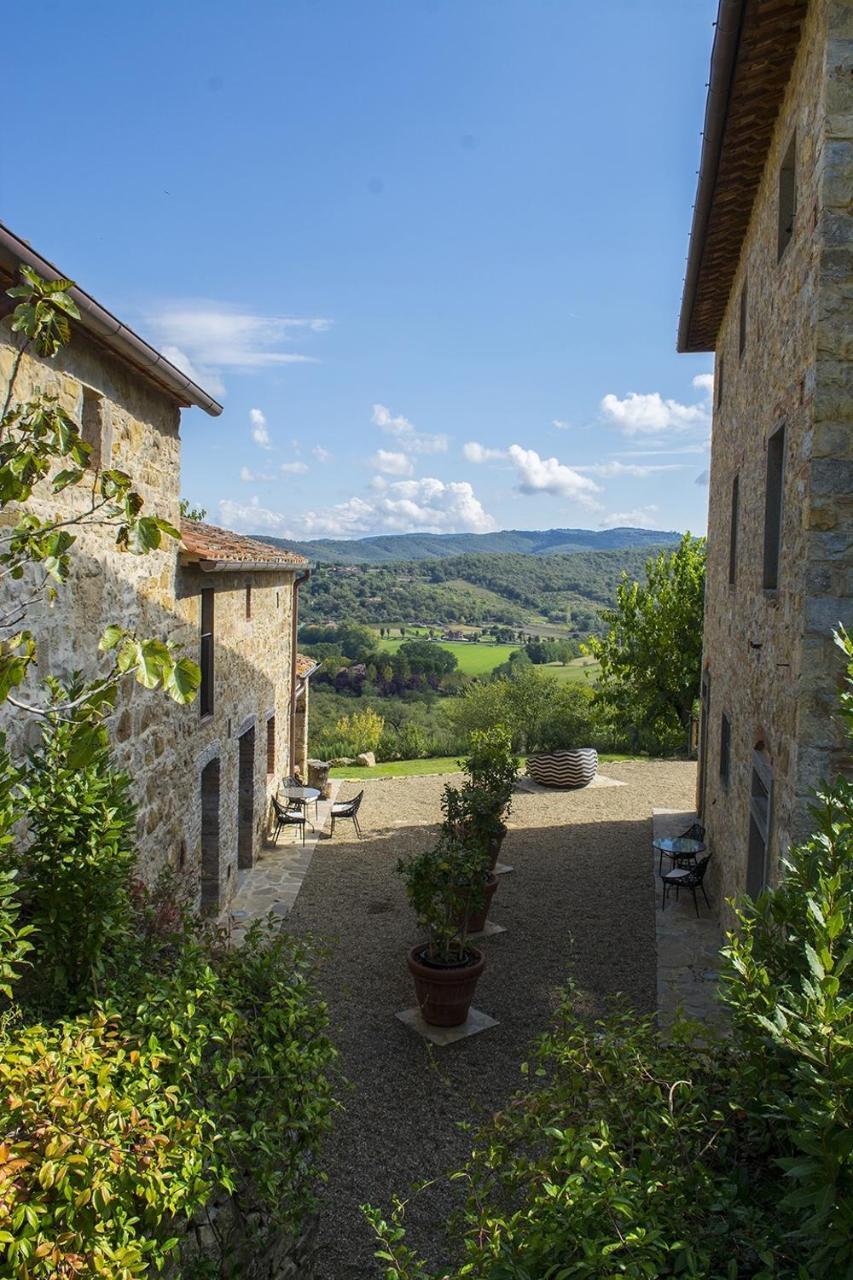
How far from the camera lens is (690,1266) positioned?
6.85ft

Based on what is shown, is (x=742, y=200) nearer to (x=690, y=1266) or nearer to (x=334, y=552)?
(x=690, y=1266)

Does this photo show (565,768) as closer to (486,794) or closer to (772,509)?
(486,794)

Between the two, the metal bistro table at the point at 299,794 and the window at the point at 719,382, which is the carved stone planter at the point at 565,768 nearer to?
the metal bistro table at the point at 299,794

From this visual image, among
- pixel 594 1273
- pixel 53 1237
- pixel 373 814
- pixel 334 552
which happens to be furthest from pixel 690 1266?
pixel 334 552

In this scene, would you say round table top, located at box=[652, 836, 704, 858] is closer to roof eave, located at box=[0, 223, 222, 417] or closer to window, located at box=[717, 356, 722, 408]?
window, located at box=[717, 356, 722, 408]

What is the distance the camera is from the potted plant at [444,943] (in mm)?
7520

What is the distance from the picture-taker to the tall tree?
17.7 metres

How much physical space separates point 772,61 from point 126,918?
249 inches

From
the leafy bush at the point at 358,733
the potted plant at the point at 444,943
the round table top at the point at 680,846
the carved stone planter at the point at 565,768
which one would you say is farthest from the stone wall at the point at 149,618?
the leafy bush at the point at 358,733

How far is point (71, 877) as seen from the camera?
390cm

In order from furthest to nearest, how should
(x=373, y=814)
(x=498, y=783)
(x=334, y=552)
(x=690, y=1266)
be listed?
1. (x=334, y=552)
2. (x=373, y=814)
3. (x=498, y=783)
4. (x=690, y=1266)

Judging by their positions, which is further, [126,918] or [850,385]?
[850,385]

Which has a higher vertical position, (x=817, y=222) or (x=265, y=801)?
(x=817, y=222)

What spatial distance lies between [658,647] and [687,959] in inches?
384
